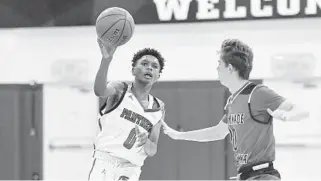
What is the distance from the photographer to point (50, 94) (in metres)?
7.04

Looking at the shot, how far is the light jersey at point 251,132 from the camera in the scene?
3209mm

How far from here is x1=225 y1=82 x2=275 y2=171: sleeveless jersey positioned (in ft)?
10.5

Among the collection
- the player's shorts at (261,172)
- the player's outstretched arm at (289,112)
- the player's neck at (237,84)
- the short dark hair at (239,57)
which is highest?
the short dark hair at (239,57)

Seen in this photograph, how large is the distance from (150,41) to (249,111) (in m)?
3.79

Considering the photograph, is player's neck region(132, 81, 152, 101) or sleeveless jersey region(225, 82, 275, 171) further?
player's neck region(132, 81, 152, 101)

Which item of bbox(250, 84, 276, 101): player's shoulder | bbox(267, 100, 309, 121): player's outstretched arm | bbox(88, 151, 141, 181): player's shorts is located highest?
bbox(250, 84, 276, 101): player's shoulder

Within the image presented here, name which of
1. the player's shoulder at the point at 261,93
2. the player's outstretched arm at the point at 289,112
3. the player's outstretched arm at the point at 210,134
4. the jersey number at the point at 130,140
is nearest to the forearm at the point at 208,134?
the player's outstretched arm at the point at 210,134

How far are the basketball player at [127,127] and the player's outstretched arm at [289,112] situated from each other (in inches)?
45.1

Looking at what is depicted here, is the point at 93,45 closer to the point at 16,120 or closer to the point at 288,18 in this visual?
the point at 16,120

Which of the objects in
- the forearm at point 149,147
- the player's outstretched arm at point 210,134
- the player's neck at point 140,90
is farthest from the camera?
the player's neck at point 140,90

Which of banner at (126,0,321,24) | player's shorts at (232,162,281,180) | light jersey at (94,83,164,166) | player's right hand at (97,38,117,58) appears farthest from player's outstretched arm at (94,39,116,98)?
banner at (126,0,321,24)

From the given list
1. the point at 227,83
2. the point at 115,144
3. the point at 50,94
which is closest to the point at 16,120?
the point at 50,94

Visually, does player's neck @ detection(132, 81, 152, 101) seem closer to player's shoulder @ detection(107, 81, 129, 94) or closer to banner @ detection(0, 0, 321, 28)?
player's shoulder @ detection(107, 81, 129, 94)

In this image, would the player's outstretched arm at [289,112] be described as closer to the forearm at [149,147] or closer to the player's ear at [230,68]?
the player's ear at [230,68]
